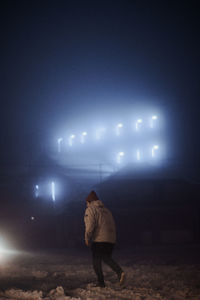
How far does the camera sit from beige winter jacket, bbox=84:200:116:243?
187 inches

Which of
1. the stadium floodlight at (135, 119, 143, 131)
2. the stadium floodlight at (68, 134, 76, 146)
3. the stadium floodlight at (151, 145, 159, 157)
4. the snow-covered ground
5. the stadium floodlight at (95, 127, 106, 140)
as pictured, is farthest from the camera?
the stadium floodlight at (68, 134, 76, 146)

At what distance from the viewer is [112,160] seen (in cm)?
3647

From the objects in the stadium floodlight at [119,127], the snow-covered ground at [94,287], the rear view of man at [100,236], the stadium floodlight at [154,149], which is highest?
the stadium floodlight at [119,127]

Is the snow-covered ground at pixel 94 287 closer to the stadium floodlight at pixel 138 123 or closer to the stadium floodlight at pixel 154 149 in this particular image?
the stadium floodlight at pixel 154 149

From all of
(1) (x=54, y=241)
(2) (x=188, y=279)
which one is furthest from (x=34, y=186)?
(2) (x=188, y=279)

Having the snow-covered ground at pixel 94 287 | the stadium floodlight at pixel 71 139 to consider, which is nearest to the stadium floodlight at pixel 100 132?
the stadium floodlight at pixel 71 139

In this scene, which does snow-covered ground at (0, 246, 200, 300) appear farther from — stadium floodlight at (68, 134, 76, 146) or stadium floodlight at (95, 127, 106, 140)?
stadium floodlight at (68, 134, 76, 146)

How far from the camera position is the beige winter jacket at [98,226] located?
4750mm

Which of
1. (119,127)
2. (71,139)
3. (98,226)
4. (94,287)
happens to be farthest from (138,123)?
(94,287)

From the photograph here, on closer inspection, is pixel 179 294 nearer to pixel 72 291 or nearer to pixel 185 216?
pixel 72 291

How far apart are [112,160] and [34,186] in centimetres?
1137

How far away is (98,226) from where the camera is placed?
15.8 feet

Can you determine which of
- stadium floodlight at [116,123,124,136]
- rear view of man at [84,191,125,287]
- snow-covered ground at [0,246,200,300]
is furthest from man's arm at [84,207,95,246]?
stadium floodlight at [116,123,124,136]

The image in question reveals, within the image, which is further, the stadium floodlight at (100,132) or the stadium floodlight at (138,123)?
the stadium floodlight at (100,132)
